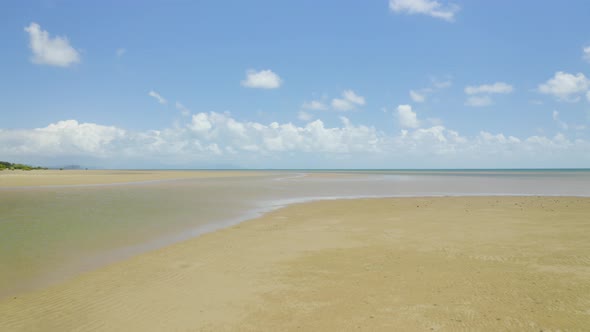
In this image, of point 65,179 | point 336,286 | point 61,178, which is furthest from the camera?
point 61,178

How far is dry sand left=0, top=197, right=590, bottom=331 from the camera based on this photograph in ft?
19.8

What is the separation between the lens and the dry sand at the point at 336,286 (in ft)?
19.8

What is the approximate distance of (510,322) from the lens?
5875 millimetres

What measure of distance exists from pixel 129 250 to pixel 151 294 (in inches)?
176

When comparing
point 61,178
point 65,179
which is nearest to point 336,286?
point 65,179

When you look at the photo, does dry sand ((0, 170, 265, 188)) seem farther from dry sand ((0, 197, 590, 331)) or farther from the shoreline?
dry sand ((0, 197, 590, 331))

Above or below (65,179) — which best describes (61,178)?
above

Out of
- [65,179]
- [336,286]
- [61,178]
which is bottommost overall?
[336,286]

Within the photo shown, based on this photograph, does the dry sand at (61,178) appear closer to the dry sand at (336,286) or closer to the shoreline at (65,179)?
the shoreline at (65,179)

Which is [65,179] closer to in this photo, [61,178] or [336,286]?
[61,178]

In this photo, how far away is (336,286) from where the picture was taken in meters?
7.72

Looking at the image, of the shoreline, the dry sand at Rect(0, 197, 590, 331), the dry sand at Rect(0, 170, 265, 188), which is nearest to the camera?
the dry sand at Rect(0, 197, 590, 331)

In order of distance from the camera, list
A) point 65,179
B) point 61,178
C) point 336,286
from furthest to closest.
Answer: point 61,178 → point 65,179 → point 336,286

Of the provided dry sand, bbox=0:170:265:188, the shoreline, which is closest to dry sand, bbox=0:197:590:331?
the shoreline
